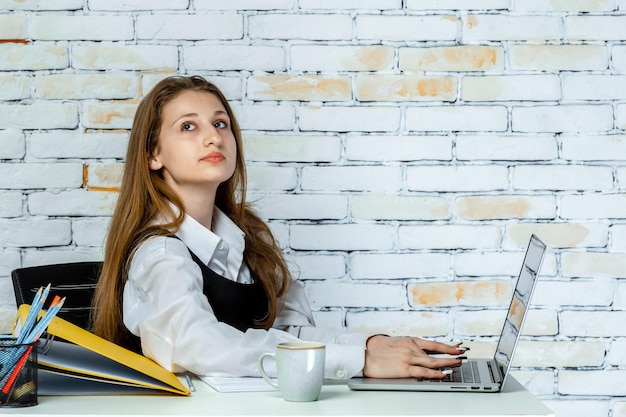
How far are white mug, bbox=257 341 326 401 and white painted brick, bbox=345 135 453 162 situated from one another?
1.13 metres

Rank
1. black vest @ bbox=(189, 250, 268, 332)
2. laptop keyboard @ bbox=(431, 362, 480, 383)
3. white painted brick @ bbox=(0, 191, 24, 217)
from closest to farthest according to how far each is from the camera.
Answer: laptop keyboard @ bbox=(431, 362, 480, 383) < black vest @ bbox=(189, 250, 268, 332) < white painted brick @ bbox=(0, 191, 24, 217)

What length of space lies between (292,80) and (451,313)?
2.46ft

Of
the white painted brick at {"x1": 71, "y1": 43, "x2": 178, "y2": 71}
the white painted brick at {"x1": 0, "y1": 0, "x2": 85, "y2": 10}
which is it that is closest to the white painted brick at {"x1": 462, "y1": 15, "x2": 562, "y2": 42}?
the white painted brick at {"x1": 71, "y1": 43, "x2": 178, "y2": 71}

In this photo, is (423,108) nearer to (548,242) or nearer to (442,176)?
(442,176)

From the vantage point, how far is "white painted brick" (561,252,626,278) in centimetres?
223

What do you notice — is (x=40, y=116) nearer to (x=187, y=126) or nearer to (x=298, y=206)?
(x=187, y=126)

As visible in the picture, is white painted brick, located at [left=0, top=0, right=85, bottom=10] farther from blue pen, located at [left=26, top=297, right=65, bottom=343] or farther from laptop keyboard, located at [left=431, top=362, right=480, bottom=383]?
laptop keyboard, located at [left=431, top=362, right=480, bottom=383]

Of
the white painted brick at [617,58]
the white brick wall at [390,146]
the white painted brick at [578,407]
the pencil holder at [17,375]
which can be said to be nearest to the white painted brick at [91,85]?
the white brick wall at [390,146]

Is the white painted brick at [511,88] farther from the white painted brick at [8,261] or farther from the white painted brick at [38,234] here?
the white painted brick at [8,261]

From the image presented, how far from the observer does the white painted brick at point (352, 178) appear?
2.20m

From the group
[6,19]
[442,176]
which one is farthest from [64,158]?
[442,176]

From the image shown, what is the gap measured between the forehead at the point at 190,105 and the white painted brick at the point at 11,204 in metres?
0.59

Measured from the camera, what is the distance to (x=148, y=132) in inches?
72.1

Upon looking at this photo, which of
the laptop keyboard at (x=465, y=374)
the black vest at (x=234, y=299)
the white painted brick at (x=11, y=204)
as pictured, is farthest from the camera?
the white painted brick at (x=11, y=204)
